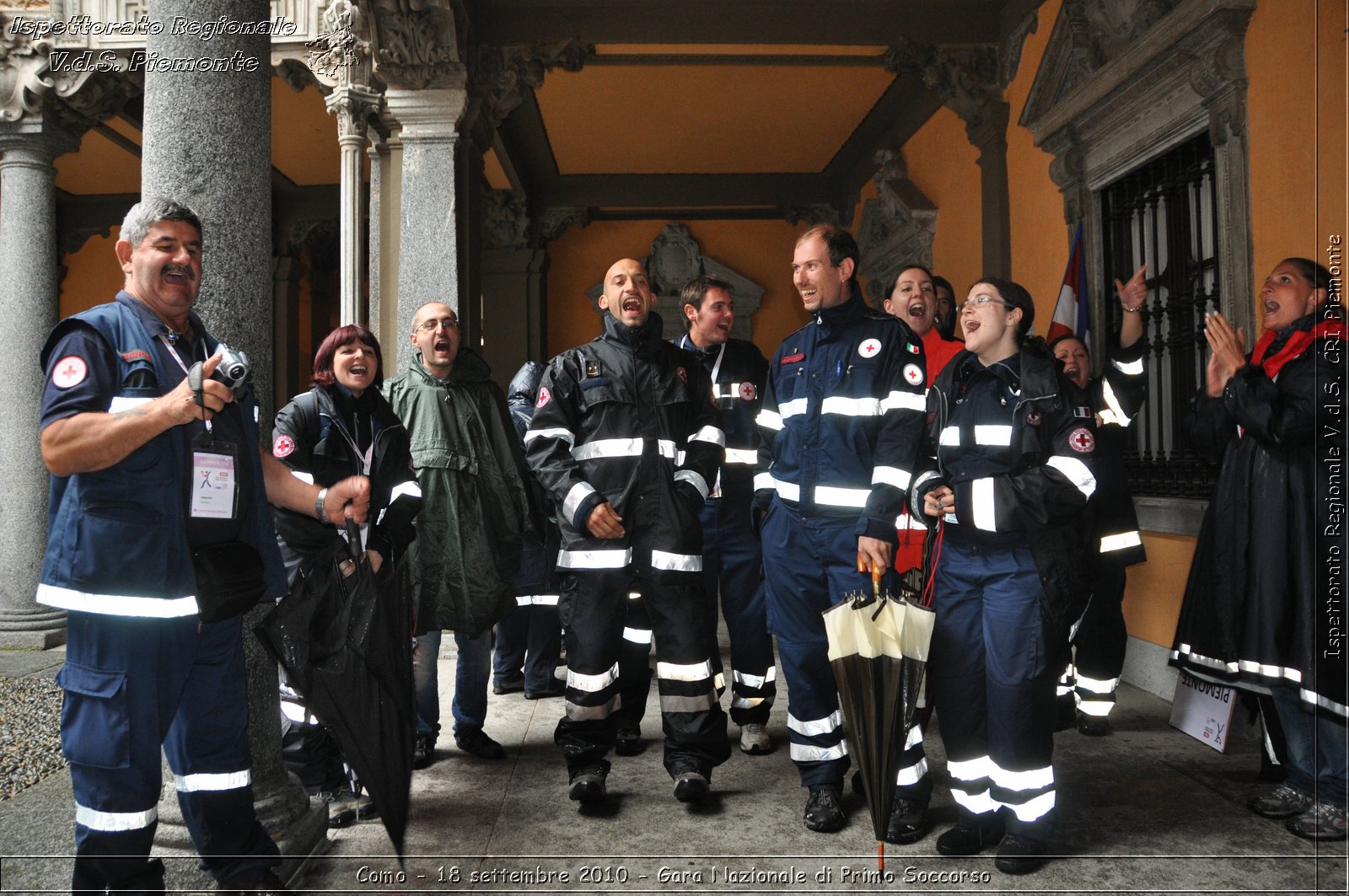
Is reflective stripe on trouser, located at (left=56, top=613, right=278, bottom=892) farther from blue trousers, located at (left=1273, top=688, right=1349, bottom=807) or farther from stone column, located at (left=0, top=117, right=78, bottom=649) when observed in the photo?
stone column, located at (left=0, top=117, right=78, bottom=649)

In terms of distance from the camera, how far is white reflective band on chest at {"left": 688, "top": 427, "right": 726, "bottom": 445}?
379cm

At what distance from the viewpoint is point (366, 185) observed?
27.7 feet

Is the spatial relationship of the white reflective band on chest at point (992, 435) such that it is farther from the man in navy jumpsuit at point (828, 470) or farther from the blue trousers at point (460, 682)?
the blue trousers at point (460, 682)

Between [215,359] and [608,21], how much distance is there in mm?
6443

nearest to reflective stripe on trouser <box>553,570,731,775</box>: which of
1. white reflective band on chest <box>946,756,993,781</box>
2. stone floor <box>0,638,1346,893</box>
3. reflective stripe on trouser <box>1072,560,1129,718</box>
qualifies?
stone floor <box>0,638,1346,893</box>

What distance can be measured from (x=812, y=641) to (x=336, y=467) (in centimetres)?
197

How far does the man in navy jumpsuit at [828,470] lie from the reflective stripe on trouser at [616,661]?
340 mm

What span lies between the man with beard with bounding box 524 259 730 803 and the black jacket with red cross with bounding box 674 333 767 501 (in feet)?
3.10

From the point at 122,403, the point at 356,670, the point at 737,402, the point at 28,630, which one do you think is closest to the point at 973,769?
the point at 356,670

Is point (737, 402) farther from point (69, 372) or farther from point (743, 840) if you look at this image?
point (69, 372)

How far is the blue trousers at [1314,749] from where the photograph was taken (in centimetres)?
329

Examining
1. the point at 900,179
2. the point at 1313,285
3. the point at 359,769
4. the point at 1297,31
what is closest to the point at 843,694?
the point at 359,769

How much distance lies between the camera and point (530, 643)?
5.51 metres

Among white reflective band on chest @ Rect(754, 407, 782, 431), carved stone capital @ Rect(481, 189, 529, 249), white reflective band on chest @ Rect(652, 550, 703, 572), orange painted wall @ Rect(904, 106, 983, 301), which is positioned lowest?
white reflective band on chest @ Rect(652, 550, 703, 572)
